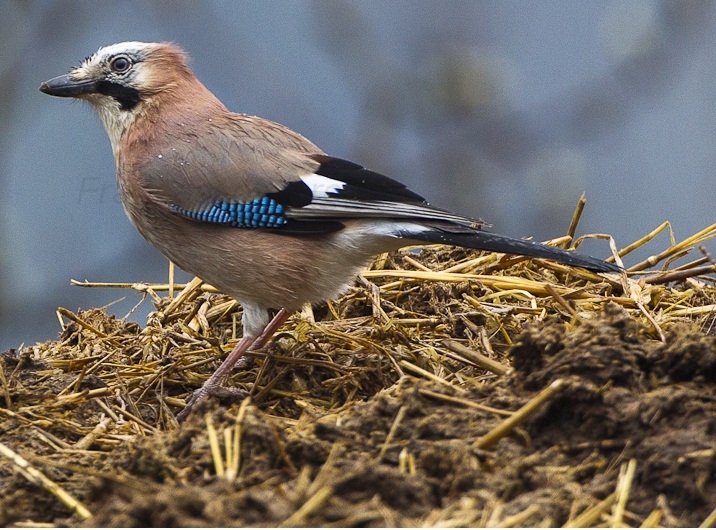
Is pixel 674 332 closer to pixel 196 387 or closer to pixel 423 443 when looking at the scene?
pixel 423 443

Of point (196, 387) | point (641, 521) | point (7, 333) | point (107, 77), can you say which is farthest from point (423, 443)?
point (7, 333)

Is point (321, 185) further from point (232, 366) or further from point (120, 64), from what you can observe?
point (120, 64)

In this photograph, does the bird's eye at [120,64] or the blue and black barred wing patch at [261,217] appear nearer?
the blue and black barred wing patch at [261,217]

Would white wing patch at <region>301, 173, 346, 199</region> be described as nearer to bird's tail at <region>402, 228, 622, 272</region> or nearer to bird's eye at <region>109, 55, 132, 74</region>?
bird's tail at <region>402, 228, 622, 272</region>

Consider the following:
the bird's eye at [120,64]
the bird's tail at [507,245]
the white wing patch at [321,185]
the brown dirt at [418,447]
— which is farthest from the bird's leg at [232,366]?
the bird's eye at [120,64]

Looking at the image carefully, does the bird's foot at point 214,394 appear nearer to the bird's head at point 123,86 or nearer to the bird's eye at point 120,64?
the bird's head at point 123,86

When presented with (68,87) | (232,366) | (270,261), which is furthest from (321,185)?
(68,87)
